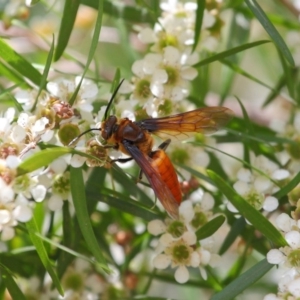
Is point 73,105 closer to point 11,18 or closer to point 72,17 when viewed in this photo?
point 72,17

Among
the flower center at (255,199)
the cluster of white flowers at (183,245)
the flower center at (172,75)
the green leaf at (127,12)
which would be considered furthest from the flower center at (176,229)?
the green leaf at (127,12)

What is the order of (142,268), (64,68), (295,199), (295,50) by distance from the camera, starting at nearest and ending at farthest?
(295,199), (142,268), (295,50), (64,68)

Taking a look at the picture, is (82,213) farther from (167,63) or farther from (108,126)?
(167,63)

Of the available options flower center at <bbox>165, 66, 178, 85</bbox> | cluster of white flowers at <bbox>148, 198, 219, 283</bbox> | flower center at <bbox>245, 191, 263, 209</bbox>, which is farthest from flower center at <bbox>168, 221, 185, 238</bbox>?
flower center at <bbox>165, 66, 178, 85</bbox>

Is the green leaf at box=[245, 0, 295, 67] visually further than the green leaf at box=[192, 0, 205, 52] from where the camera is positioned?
No

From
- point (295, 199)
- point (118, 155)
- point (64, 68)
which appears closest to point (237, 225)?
point (295, 199)

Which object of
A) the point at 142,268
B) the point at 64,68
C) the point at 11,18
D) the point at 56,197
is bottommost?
the point at 142,268

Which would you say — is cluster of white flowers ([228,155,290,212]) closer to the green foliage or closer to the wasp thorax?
the green foliage
